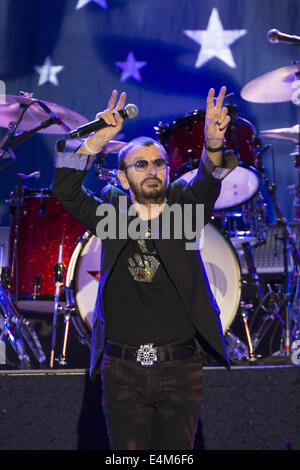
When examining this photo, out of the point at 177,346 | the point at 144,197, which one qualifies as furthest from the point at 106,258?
the point at 177,346

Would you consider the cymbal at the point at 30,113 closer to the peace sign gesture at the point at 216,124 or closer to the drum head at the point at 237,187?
the drum head at the point at 237,187

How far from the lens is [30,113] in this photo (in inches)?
A: 170

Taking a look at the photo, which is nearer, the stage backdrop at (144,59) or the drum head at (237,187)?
the drum head at (237,187)

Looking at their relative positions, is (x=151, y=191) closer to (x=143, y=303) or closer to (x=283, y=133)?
(x=143, y=303)

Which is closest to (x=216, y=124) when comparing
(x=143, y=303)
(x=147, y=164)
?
(x=147, y=164)

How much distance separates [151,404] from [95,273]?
1729 millimetres

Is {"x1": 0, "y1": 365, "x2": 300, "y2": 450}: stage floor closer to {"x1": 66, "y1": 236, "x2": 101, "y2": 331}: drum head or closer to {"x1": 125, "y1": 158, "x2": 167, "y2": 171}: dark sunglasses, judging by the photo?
{"x1": 66, "y1": 236, "x2": 101, "y2": 331}: drum head

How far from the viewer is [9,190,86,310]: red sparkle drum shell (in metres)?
4.05

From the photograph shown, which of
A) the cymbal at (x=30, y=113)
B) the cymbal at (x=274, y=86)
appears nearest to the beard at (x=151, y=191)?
the cymbal at (x=30, y=113)

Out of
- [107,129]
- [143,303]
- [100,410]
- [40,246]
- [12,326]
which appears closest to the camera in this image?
[143,303]

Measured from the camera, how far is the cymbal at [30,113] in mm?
3967

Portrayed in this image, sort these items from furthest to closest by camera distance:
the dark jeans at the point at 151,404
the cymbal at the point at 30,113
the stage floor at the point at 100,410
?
1. the cymbal at the point at 30,113
2. the stage floor at the point at 100,410
3. the dark jeans at the point at 151,404

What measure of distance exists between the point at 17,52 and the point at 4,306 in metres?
3.41
